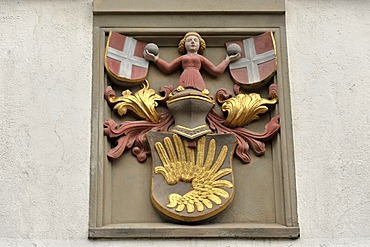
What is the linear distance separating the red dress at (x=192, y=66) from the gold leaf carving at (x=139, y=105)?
20cm

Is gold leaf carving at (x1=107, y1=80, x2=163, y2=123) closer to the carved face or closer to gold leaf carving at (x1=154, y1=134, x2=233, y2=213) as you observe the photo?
gold leaf carving at (x1=154, y1=134, x2=233, y2=213)

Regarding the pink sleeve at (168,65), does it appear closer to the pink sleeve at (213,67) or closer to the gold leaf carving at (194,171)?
→ the pink sleeve at (213,67)

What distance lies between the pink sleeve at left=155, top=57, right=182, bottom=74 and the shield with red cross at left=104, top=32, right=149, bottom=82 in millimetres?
75

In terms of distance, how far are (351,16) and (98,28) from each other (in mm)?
1540

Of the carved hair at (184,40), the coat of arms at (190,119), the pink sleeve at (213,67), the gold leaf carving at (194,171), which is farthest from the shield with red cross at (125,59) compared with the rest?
the gold leaf carving at (194,171)

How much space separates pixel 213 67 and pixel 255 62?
10.2 inches

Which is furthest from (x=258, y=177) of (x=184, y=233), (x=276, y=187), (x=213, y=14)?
(x=213, y=14)

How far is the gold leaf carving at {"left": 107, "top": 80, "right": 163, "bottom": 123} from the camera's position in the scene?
229 inches

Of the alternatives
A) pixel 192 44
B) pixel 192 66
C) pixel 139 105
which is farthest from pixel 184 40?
pixel 139 105

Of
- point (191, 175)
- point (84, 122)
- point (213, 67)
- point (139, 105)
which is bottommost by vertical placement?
point (191, 175)

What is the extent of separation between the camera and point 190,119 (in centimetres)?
577

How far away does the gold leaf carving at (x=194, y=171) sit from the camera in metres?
5.59

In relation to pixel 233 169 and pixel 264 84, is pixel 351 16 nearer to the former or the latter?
→ pixel 264 84

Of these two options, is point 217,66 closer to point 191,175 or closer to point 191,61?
point 191,61
